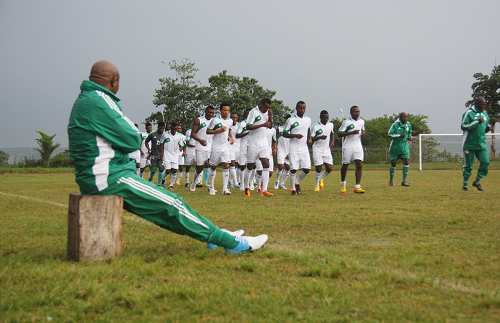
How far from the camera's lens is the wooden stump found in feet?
10.9

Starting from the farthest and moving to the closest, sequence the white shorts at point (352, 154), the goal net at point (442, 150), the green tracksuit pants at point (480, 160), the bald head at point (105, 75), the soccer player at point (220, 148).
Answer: the goal net at point (442, 150), the soccer player at point (220, 148), the white shorts at point (352, 154), the green tracksuit pants at point (480, 160), the bald head at point (105, 75)

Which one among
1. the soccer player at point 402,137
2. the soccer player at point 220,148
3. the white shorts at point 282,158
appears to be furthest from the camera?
the white shorts at point 282,158

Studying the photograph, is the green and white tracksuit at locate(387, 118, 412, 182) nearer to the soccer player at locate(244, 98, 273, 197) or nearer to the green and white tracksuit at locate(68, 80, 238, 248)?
the soccer player at locate(244, 98, 273, 197)

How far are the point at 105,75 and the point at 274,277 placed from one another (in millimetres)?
2346

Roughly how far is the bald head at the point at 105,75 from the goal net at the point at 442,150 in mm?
31139

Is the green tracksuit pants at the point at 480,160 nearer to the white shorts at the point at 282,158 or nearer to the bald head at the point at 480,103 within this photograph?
the bald head at the point at 480,103

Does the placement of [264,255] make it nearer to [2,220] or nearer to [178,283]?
[178,283]

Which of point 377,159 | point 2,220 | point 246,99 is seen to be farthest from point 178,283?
point 246,99

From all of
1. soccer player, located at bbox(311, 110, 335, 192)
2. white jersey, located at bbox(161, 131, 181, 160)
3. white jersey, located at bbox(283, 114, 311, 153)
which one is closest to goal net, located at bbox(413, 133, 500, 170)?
soccer player, located at bbox(311, 110, 335, 192)

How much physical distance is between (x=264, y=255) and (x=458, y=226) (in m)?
2.98

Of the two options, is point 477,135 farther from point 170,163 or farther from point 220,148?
point 170,163

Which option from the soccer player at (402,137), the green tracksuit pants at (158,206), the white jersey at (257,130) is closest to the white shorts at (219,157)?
the white jersey at (257,130)

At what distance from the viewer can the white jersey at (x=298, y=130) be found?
11.1 metres

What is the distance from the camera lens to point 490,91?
43781 mm
